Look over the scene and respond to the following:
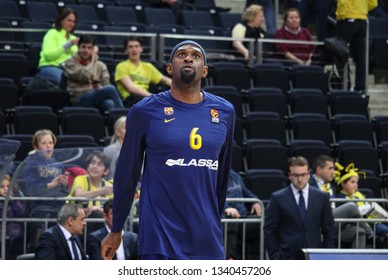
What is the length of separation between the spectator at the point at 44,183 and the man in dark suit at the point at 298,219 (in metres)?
1.91

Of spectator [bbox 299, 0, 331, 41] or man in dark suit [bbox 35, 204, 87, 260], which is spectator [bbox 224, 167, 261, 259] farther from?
spectator [bbox 299, 0, 331, 41]

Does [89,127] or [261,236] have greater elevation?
[89,127]

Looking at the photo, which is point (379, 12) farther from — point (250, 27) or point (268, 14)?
point (250, 27)

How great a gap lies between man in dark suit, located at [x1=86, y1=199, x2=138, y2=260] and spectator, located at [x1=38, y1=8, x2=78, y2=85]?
4.38 m

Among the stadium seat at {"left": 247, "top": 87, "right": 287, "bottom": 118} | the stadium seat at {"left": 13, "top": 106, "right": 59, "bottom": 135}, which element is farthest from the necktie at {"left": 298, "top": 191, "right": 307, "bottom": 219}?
the stadium seat at {"left": 247, "top": 87, "right": 287, "bottom": 118}

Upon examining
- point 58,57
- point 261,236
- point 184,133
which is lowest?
point 261,236

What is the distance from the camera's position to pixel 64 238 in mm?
10172

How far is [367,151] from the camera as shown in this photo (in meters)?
14.5

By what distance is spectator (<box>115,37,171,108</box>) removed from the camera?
14375 mm
